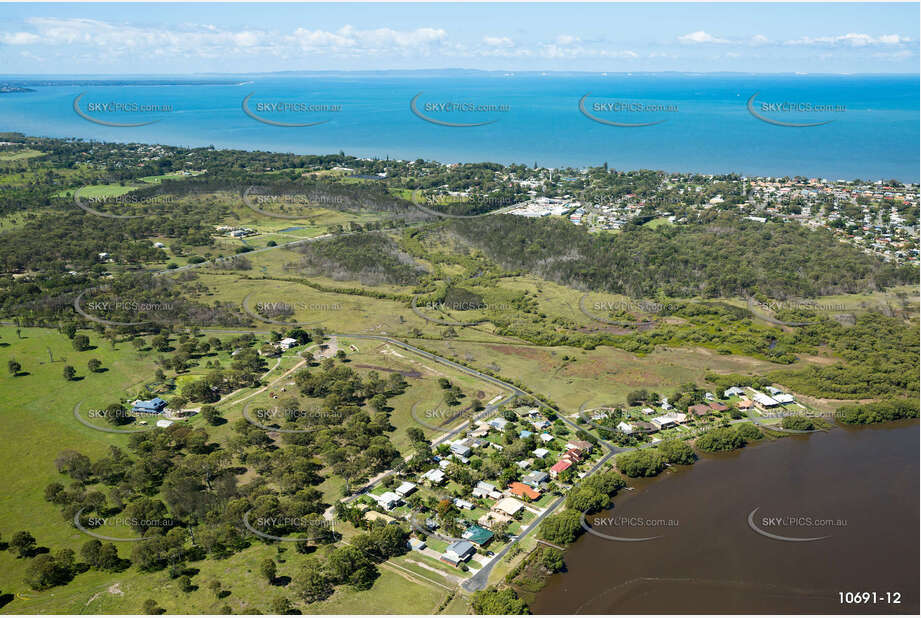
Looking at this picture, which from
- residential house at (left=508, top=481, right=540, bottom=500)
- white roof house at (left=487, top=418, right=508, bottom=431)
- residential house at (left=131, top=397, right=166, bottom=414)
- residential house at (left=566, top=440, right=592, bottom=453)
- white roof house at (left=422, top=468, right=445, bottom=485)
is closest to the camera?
residential house at (left=508, top=481, right=540, bottom=500)

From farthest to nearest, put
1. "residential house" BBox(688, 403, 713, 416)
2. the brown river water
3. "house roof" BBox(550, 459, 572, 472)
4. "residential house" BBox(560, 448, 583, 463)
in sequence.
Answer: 1. "residential house" BBox(688, 403, 713, 416)
2. "residential house" BBox(560, 448, 583, 463)
3. "house roof" BBox(550, 459, 572, 472)
4. the brown river water

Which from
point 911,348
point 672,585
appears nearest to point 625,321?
point 911,348

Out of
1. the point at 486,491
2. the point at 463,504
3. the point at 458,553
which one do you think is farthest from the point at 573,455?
the point at 458,553

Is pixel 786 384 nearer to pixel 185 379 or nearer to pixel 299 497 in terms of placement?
pixel 299 497

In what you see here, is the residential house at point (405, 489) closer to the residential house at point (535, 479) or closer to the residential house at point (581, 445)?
the residential house at point (535, 479)

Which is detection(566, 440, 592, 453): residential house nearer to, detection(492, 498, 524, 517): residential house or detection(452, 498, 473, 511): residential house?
detection(492, 498, 524, 517): residential house

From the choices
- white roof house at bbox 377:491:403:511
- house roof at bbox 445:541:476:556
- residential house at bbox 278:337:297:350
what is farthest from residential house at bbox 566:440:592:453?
residential house at bbox 278:337:297:350

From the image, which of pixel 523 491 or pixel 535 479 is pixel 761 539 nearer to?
pixel 535 479

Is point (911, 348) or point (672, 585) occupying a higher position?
point (911, 348)
